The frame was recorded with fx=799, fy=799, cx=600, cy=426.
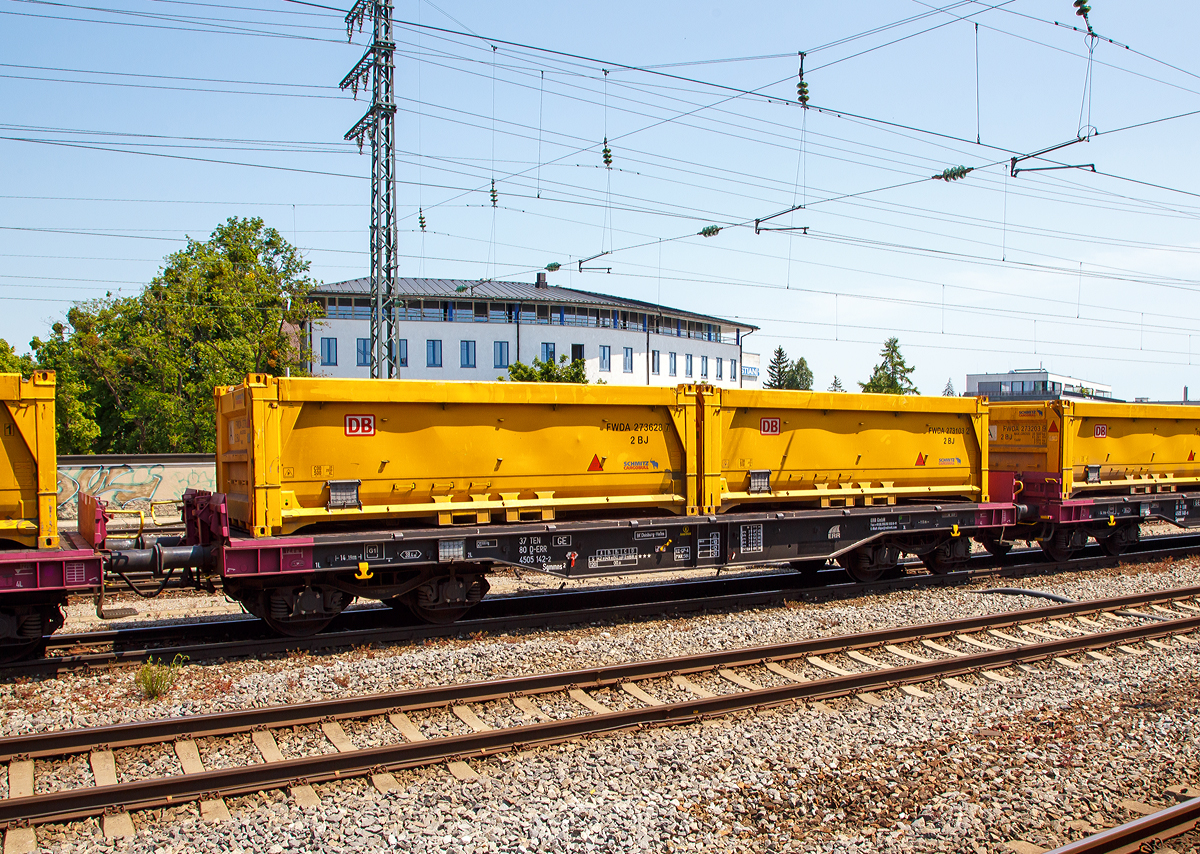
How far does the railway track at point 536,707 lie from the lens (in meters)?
5.54

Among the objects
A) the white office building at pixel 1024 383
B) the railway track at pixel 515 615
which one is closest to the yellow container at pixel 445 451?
the railway track at pixel 515 615

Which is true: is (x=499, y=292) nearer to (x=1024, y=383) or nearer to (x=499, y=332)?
(x=499, y=332)

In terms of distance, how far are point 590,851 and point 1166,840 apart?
3.70m

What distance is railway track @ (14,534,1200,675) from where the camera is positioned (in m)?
8.72

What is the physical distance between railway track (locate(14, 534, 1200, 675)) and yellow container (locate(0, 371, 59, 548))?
1384 millimetres

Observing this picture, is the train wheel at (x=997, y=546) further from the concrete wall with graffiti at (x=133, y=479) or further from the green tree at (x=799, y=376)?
the green tree at (x=799, y=376)

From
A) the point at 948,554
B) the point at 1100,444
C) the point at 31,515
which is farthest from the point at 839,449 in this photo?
the point at 31,515

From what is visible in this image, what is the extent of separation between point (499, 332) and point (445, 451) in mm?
46483

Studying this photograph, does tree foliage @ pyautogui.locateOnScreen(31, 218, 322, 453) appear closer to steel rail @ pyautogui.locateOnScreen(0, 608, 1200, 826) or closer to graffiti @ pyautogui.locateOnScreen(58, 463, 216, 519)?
graffiti @ pyautogui.locateOnScreen(58, 463, 216, 519)

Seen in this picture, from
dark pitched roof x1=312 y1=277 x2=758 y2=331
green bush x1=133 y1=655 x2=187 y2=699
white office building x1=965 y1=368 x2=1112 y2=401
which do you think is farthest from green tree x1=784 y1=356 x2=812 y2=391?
green bush x1=133 y1=655 x2=187 y2=699

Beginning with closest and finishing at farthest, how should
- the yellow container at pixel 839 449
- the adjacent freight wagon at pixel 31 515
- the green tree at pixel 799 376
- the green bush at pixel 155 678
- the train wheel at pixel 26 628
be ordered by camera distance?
the green bush at pixel 155 678 → the adjacent freight wagon at pixel 31 515 → the train wheel at pixel 26 628 → the yellow container at pixel 839 449 → the green tree at pixel 799 376

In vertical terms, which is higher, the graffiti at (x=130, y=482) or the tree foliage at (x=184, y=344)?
the tree foliage at (x=184, y=344)

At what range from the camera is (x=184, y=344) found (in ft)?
103

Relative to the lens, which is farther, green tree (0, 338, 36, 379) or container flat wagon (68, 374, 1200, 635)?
green tree (0, 338, 36, 379)
